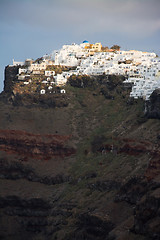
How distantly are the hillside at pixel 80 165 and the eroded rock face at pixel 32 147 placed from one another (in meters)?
0.17

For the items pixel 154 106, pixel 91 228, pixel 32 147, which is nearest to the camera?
pixel 91 228

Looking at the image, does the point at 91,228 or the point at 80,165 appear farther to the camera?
the point at 80,165

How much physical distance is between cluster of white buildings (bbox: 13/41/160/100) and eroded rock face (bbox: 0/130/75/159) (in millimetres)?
17665

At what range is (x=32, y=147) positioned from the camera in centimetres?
13175

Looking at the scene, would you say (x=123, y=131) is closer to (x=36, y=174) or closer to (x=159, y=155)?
(x=36, y=174)

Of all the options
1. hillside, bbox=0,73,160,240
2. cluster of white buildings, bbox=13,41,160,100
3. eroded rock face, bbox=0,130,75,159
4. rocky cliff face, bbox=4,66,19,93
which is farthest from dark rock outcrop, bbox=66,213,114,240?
rocky cliff face, bbox=4,66,19,93

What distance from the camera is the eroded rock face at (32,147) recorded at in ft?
431

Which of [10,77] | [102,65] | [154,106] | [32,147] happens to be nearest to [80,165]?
[32,147]

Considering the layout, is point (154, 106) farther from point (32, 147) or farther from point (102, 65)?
point (102, 65)

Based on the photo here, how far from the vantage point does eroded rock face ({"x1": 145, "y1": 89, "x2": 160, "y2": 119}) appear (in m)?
122

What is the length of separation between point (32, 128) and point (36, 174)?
985cm

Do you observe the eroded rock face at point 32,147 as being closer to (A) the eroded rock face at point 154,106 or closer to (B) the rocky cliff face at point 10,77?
(A) the eroded rock face at point 154,106

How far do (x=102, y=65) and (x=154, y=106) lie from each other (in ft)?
109

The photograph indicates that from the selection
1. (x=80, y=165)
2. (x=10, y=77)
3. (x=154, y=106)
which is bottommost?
(x=80, y=165)
